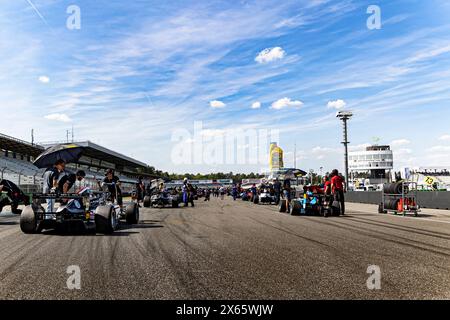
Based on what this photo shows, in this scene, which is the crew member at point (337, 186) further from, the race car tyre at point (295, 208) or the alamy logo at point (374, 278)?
the alamy logo at point (374, 278)

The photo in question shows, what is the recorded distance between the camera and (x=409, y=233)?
9359mm

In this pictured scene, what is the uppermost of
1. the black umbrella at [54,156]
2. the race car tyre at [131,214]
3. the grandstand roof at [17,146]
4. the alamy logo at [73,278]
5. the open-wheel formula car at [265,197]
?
the grandstand roof at [17,146]

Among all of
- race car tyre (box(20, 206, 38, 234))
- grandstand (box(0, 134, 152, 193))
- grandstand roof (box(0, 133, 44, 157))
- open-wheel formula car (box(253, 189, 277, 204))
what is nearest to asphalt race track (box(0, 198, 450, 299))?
race car tyre (box(20, 206, 38, 234))

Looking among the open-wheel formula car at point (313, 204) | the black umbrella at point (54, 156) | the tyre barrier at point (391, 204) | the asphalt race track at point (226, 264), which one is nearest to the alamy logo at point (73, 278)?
the asphalt race track at point (226, 264)

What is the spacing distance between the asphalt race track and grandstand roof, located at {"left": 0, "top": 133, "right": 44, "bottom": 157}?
35838 mm

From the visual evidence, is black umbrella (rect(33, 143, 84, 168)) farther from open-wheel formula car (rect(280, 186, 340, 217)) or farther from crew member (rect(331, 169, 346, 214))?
crew member (rect(331, 169, 346, 214))

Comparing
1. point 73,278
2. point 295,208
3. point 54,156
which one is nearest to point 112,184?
point 54,156

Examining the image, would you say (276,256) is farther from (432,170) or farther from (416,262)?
(432,170)

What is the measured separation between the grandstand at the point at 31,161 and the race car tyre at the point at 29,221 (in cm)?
523

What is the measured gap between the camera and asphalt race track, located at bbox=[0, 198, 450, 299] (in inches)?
171

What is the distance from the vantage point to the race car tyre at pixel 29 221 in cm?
930

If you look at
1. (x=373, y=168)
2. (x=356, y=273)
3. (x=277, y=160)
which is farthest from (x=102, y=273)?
(x=373, y=168)

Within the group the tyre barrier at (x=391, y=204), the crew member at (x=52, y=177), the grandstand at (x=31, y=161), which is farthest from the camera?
the grandstand at (x=31, y=161)
